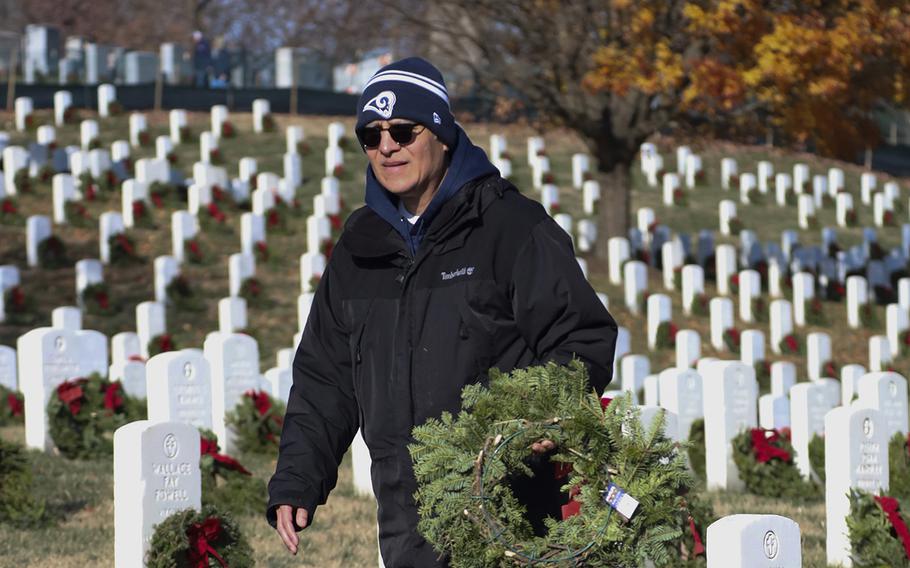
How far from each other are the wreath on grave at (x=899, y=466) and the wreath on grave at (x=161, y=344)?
23.7 ft

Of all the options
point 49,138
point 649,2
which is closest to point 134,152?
point 49,138

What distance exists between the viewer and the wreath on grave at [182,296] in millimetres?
16625

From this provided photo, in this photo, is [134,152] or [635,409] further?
[134,152]

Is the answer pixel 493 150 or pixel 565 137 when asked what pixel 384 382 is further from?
pixel 565 137

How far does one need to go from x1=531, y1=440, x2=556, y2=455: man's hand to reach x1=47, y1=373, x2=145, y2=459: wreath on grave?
23.8ft

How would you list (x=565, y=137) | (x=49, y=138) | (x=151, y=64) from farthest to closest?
1. (x=151, y=64)
2. (x=565, y=137)
3. (x=49, y=138)

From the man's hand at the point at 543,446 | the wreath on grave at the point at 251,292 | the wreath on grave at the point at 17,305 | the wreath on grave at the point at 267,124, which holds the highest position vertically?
the wreath on grave at the point at 267,124

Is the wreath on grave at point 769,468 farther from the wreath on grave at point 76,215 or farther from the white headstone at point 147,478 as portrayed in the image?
the wreath on grave at point 76,215

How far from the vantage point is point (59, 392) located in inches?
411

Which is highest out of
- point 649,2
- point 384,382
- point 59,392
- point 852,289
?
point 649,2

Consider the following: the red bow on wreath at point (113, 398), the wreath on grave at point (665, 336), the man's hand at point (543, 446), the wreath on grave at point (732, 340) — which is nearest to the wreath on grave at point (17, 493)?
the red bow on wreath at point (113, 398)

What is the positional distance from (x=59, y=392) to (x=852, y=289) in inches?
454

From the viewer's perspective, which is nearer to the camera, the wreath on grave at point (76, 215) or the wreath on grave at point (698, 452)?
A: the wreath on grave at point (698, 452)

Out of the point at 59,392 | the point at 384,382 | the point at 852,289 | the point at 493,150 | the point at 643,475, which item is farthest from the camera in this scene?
the point at 493,150
